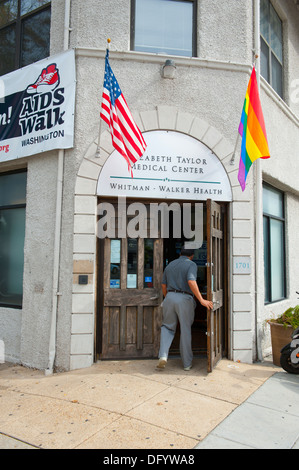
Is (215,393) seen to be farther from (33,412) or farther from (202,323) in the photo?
(202,323)

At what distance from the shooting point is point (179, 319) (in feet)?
17.4

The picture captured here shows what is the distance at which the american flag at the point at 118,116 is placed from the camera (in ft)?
17.1

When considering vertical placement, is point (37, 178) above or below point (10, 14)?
below

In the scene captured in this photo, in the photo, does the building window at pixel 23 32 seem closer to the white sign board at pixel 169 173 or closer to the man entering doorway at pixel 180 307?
the white sign board at pixel 169 173

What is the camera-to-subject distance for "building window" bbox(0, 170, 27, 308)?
645 centimetres

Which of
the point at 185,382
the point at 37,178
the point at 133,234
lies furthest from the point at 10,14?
the point at 185,382

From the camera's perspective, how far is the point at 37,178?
5949 millimetres

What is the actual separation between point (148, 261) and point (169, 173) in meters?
1.48

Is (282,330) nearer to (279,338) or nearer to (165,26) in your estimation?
(279,338)

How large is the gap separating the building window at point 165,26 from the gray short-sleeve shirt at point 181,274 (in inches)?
145

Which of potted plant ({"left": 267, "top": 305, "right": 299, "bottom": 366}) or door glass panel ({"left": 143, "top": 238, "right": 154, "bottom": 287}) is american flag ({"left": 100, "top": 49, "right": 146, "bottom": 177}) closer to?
door glass panel ({"left": 143, "top": 238, "right": 154, "bottom": 287})

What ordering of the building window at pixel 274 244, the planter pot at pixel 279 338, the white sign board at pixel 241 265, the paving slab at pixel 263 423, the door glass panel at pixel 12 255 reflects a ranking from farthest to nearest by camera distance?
1. the building window at pixel 274 244
2. the door glass panel at pixel 12 255
3. the white sign board at pixel 241 265
4. the planter pot at pixel 279 338
5. the paving slab at pixel 263 423

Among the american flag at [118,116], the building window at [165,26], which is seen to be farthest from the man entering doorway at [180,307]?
the building window at [165,26]

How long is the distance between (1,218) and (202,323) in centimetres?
500
